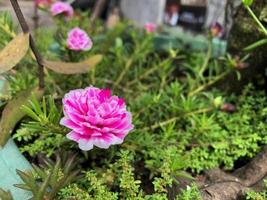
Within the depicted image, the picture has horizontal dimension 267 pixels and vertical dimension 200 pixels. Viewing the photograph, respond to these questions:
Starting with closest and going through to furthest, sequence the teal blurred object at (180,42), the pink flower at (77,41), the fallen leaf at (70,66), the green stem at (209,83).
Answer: the fallen leaf at (70,66)
the pink flower at (77,41)
the green stem at (209,83)
the teal blurred object at (180,42)

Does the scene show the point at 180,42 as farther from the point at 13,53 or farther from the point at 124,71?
the point at 13,53

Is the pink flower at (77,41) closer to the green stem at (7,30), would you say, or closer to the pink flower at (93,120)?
the green stem at (7,30)

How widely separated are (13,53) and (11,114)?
5.6 inches

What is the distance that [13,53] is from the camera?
1.11 m

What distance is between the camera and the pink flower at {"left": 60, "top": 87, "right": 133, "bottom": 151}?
95cm

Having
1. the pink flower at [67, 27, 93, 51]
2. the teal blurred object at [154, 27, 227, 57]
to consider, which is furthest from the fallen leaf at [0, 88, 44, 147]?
the teal blurred object at [154, 27, 227, 57]

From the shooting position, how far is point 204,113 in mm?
1388

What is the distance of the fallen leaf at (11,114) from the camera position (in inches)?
44.1

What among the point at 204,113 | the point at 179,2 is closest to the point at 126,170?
the point at 204,113

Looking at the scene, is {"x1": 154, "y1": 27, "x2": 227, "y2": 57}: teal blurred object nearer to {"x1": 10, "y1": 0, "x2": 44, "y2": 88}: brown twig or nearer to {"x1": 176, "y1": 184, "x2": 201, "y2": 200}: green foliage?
{"x1": 10, "y1": 0, "x2": 44, "y2": 88}: brown twig

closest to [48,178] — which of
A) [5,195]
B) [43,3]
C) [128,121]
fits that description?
[5,195]

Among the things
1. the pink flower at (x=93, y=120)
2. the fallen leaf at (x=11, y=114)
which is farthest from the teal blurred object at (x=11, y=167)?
the pink flower at (x=93, y=120)

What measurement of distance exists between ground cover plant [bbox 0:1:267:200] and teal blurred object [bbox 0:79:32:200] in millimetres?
36

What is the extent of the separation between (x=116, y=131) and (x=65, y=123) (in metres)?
0.10
